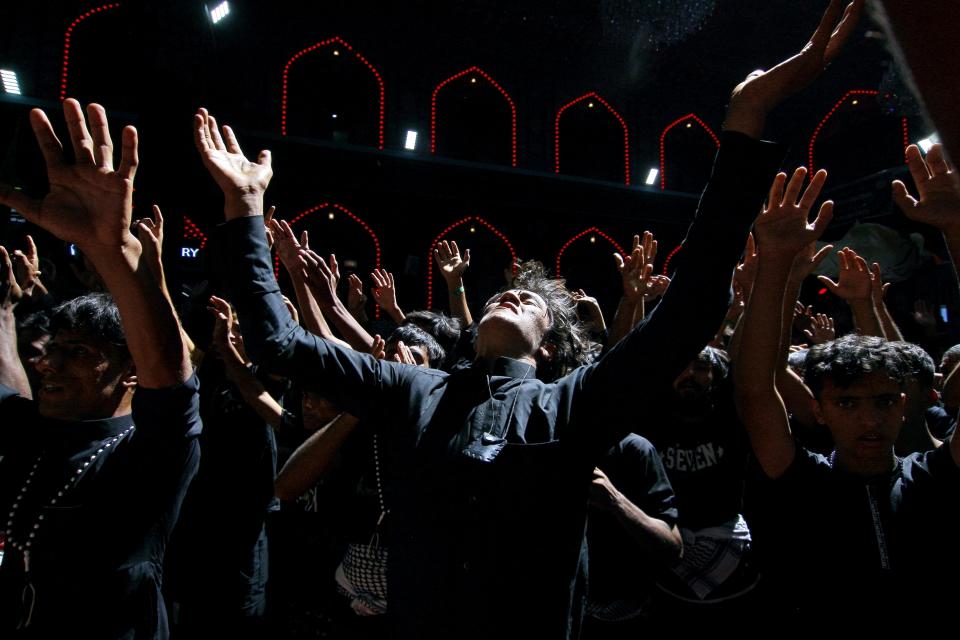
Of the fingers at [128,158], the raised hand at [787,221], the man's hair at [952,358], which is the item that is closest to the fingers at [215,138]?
the fingers at [128,158]

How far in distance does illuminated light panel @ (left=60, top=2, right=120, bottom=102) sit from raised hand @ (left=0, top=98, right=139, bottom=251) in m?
7.89

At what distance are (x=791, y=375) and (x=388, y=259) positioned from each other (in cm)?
717

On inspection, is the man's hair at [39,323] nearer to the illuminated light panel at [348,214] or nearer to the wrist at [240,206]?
the wrist at [240,206]

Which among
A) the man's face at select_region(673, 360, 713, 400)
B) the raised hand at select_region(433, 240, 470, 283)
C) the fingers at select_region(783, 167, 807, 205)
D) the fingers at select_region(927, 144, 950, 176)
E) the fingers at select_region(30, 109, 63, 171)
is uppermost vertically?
the fingers at select_region(927, 144, 950, 176)

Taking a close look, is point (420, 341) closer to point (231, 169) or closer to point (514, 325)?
point (514, 325)

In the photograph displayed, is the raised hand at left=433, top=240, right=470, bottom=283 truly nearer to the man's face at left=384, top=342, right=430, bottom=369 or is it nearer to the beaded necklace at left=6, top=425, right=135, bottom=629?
the man's face at left=384, top=342, right=430, bottom=369

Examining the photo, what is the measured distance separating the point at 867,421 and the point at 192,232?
788 cm

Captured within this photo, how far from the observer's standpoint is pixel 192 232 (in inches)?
314

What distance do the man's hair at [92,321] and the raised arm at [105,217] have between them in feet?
1.07

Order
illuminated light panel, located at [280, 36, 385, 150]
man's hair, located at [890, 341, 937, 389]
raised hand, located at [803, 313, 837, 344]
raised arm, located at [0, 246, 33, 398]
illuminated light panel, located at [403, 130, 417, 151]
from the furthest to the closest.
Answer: illuminated light panel, located at [403, 130, 417, 151] → illuminated light panel, located at [280, 36, 385, 150] → raised hand, located at [803, 313, 837, 344] → raised arm, located at [0, 246, 33, 398] → man's hair, located at [890, 341, 937, 389]

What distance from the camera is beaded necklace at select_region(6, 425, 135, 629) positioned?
1.62 metres

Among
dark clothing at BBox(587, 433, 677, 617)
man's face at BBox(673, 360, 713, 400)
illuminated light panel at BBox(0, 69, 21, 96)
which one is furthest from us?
illuminated light panel at BBox(0, 69, 21, 96)

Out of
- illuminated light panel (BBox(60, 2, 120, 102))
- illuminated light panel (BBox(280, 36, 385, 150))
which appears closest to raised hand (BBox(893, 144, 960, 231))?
illuminated light panel (BBox(280, 36, 385, 150))

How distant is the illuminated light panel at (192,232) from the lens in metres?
7.86
